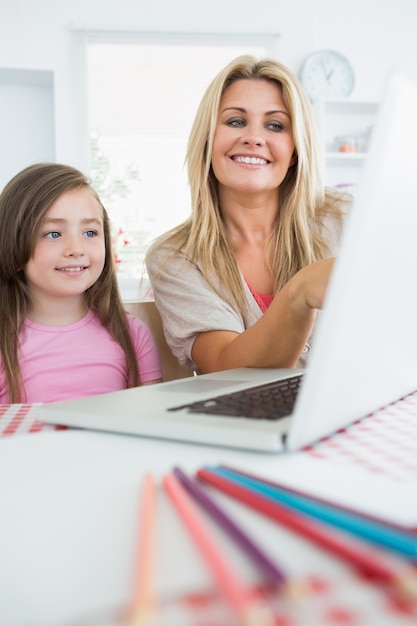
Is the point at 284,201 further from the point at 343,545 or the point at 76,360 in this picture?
the point at 343,545

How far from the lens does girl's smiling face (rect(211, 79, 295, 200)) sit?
4.86 feet

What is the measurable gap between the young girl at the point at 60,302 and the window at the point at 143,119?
2.43 m

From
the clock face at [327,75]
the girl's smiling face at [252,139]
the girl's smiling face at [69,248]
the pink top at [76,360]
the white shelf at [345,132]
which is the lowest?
the pink top at [76,360]

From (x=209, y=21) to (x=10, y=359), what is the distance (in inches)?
130

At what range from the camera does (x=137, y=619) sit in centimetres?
22

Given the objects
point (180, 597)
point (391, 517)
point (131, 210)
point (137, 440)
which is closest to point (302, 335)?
point (137, 440)

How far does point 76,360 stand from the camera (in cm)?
143

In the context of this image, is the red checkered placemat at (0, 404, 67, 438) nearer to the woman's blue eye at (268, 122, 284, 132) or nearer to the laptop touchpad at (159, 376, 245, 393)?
the laptop touchpad at (159, 376, 245, 393)

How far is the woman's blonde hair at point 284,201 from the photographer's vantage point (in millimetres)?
1459

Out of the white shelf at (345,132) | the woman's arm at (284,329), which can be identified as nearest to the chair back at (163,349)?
the woman's arm at (284,329)

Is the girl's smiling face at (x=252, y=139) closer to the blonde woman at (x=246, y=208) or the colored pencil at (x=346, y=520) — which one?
the blonde woman at (x=246, y=208)

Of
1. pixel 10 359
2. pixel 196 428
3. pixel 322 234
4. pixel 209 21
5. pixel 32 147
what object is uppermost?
pixel 209 21

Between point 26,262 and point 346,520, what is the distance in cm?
118

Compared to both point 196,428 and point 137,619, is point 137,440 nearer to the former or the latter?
point 196,428
